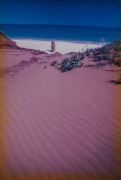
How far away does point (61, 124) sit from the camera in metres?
3.55

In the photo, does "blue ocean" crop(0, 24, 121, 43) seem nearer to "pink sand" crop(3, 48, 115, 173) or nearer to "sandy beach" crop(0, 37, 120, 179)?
"sandy beach" crop(0, 37, 120, 179)

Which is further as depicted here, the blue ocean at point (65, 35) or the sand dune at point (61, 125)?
the blue ocean at point (65, 35)

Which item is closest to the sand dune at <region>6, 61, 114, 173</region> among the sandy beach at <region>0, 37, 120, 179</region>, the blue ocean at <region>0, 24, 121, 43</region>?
the sandy beach at <region>0, 37, 120, 179</region>

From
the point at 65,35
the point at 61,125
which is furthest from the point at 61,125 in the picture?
the point at 65,35

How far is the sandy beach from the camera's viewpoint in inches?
105

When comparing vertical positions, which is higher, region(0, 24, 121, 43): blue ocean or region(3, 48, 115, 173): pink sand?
region(0, 24, 121, 43): blue ocean

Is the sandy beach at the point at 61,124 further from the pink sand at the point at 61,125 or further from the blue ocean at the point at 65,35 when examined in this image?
the blue ocean at the point at 65,35

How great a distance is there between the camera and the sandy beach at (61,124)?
105 inches

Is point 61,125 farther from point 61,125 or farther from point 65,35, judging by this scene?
point 65,35

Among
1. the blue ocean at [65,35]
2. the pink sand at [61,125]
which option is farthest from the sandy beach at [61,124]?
the blue ocean at [65,35]

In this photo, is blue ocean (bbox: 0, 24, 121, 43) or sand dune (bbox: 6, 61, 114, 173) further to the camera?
blue ocean (bbox: 0, 24, 121, 43)

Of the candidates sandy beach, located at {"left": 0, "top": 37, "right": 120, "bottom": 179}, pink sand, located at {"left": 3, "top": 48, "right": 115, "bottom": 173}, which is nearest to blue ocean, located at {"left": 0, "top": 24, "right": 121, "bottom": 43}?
sandy beach, located at {"left": 0, "top": 37, "right": 120, "bottom": 179}

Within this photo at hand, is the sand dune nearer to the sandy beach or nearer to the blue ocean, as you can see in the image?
the sandy beach

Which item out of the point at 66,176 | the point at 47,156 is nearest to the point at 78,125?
the point at 47,156
